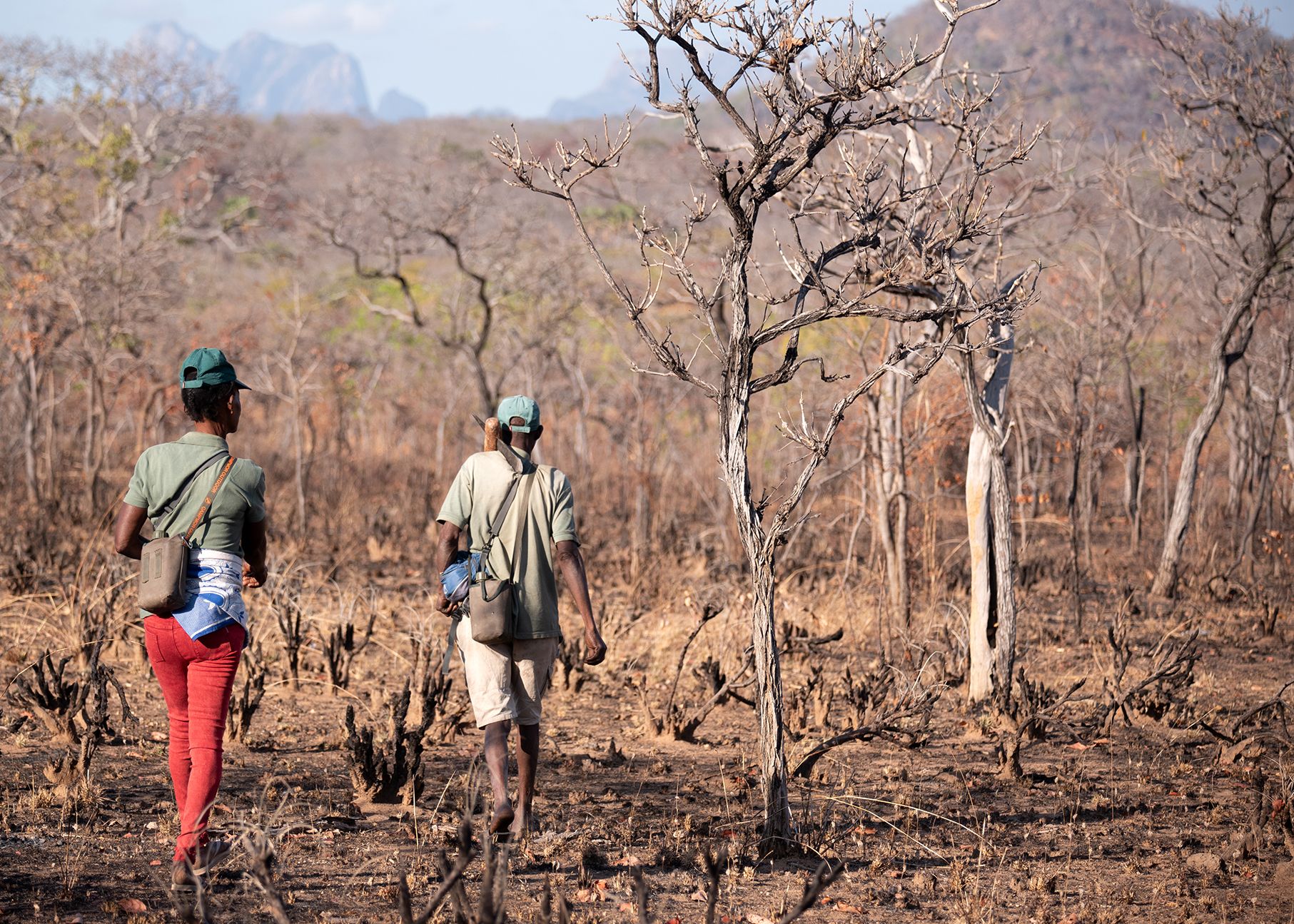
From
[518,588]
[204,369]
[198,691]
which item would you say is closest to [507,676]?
[518,588]

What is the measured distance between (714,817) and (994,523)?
8.21 ft

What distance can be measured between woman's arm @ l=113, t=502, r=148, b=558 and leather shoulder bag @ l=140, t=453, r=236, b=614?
98mm

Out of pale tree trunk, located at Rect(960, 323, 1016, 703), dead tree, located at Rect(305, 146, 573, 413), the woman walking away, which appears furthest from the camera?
dead tree, located at Rect(305, 146, 573, 413)

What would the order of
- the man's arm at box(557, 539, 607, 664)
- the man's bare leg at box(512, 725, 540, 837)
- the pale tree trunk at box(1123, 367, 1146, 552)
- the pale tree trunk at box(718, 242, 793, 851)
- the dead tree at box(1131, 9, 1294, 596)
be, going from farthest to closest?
the pale tree trunk at box(1123, 367, 1146, 552), the dead tree at box(1131, 9, 1294, 596), the man's bare leg at box(512, 725, 540, 837), the man's arm at box(557, 539, 607, 664), the pale tree trunk at box(718, 242, 793, 851)

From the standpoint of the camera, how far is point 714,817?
4785 mm

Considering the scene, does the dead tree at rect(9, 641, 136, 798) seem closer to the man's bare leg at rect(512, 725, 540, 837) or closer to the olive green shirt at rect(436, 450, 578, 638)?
the man's bare leg at rect(512, 725, 540, 837)

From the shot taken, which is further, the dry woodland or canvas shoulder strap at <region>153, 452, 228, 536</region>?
the dry woodland

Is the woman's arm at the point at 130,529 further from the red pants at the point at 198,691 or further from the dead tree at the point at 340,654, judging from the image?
the dead tree at the point at 340,654

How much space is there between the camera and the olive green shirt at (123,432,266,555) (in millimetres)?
3408

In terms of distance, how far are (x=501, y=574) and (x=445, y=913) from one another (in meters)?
1.12

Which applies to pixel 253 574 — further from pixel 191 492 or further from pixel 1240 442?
pixel 1240 442

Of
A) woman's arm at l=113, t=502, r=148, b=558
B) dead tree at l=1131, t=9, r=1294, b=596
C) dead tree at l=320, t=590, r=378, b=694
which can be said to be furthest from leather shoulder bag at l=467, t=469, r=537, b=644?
dead tree at l=1131, t=9, r=1294, b=596

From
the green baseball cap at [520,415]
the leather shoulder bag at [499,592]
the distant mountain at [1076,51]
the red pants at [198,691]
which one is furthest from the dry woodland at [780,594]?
the distant mountain at [1076,51]

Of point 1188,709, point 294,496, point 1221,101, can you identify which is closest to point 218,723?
point 1188,709
